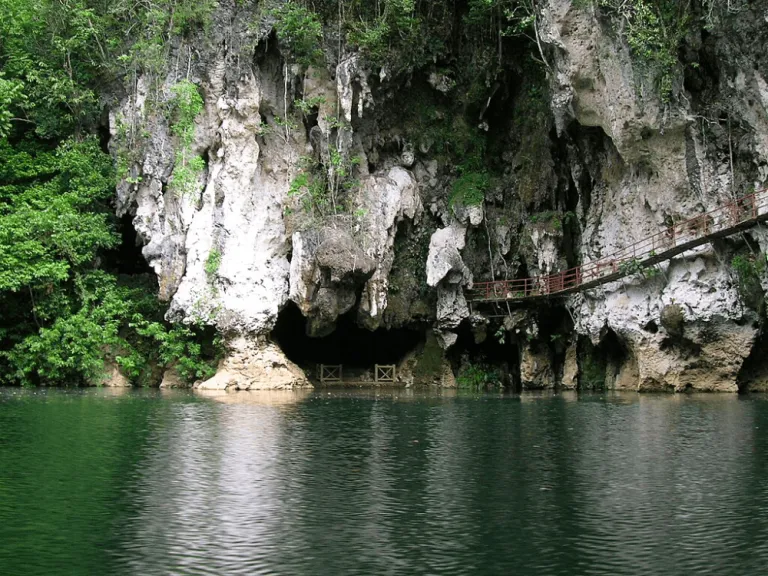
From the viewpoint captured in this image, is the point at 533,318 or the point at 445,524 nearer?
the point at 445,524

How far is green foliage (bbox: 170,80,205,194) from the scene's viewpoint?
127ft

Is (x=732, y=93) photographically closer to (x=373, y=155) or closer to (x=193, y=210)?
(x=373, y=155)

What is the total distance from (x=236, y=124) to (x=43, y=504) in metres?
28.8

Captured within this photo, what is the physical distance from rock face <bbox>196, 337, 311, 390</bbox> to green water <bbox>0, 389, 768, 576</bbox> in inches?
521

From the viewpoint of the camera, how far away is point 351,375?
44.5 m

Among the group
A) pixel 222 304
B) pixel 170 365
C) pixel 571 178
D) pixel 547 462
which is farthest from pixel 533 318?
pixel 547 462

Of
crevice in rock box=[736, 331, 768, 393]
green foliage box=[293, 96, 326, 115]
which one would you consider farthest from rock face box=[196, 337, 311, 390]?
crevice in rock box=[736, 331, 768, 393]

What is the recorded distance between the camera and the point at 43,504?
12.4m

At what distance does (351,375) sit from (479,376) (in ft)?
22.9

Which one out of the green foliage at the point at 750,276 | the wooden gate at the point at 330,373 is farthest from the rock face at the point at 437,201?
the wooden gate at the point at 330,373

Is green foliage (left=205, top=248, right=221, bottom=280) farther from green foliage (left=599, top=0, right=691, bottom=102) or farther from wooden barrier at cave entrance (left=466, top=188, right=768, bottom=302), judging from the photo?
green foliage (left=599, top=0, right=691, bottom=102)

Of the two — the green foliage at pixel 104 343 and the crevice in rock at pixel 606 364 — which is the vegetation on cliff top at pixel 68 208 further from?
the crevice in rock at pixel 606 364

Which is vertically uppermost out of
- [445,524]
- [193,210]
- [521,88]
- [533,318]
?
[521,88]

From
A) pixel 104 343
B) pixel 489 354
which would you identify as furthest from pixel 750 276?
pixel 104 343
